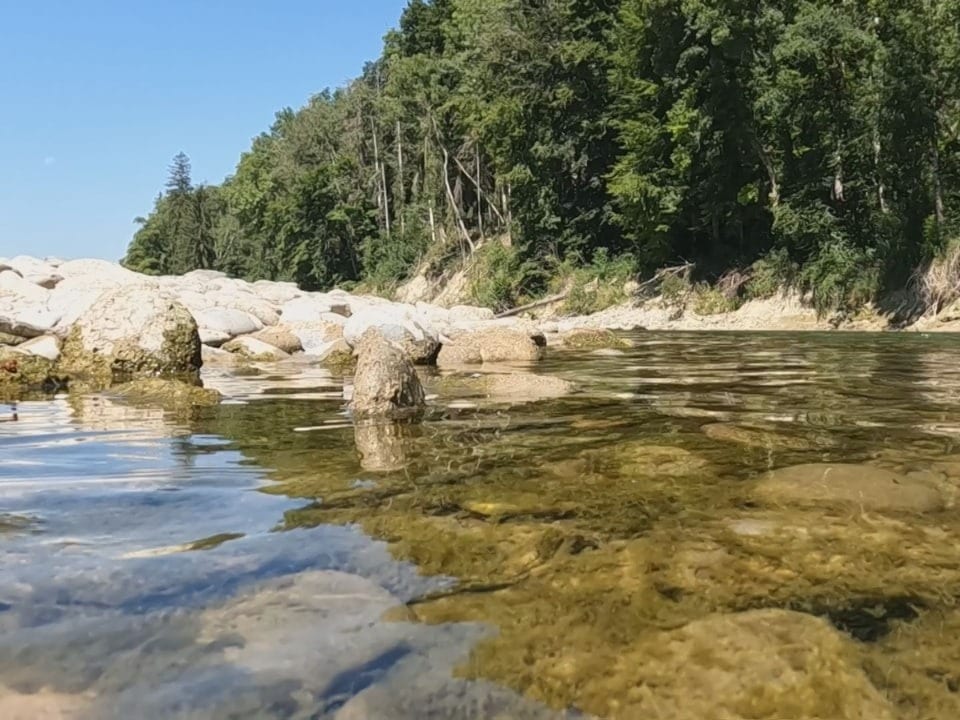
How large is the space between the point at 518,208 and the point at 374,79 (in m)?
27.7

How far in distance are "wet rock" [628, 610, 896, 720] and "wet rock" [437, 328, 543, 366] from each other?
9.36 metres

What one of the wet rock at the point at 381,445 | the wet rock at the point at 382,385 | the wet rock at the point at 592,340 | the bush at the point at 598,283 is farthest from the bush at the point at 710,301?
the wet rock at the point at 381,445

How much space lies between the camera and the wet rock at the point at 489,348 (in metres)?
11.7

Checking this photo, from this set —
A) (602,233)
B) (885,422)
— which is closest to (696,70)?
(602,233)

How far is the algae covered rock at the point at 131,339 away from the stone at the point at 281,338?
10.1 feet

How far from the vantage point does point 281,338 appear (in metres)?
13.5

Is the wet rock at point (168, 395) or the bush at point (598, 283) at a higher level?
the bush at point (598, 283)

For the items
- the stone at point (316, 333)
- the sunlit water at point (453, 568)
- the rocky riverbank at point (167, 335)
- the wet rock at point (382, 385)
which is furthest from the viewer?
the stone at point (316, 333)

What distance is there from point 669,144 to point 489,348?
1860cm

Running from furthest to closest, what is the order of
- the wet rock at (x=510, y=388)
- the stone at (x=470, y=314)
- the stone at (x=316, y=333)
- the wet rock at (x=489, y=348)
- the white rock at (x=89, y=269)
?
the stone at (x=470, y=314) < the white rock at (x=89, y=269) < the stone at (x=316, y=333) < the wet rock at (x=489, y=348) < the wet rock at (x=510, y=388)

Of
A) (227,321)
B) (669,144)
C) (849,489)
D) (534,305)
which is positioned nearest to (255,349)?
(227,321)

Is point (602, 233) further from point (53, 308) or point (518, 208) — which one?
point (53, 308)

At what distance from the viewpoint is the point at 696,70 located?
2666 centimetres

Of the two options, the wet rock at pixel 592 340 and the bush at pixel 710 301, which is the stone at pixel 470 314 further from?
the wet rock at pixel 592 340
